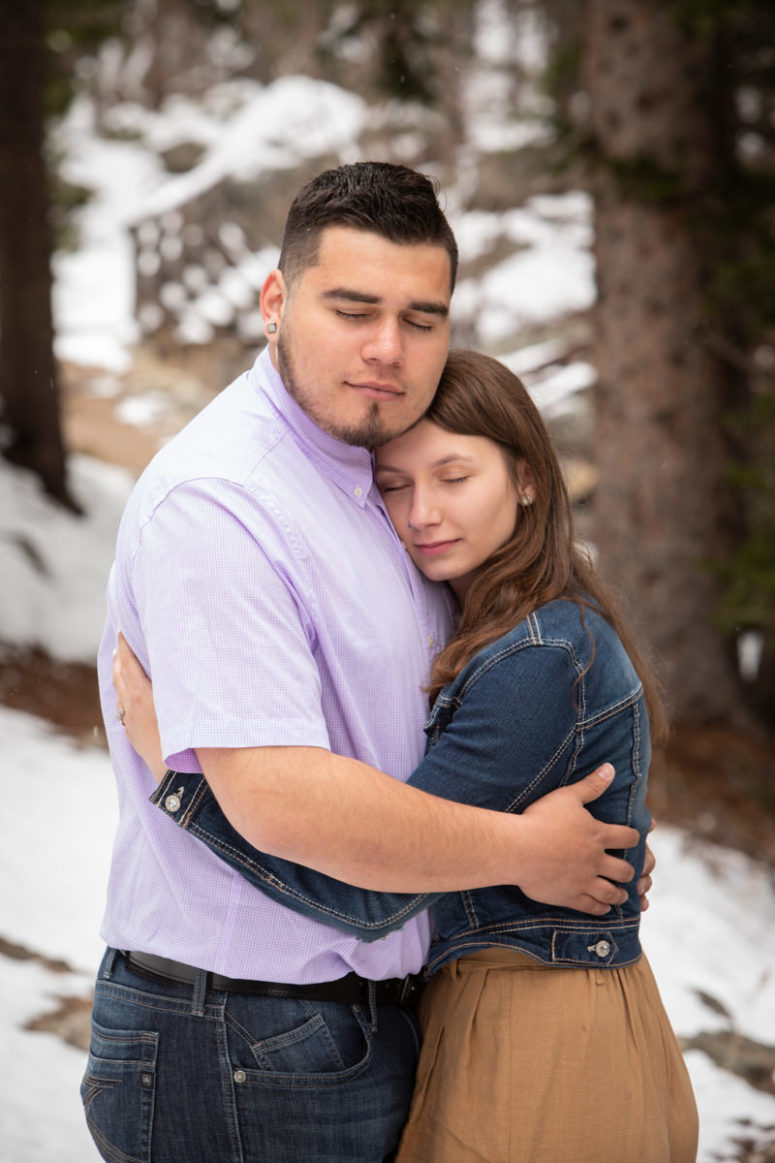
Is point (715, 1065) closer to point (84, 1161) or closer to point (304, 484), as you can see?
point (84, 1161)

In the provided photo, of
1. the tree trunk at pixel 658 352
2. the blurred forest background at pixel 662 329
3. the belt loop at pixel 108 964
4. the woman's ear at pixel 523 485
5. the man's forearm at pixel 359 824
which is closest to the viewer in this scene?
the man's forearm at pixel 359 824

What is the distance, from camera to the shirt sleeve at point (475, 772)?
1.95m

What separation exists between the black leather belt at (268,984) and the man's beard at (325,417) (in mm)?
974

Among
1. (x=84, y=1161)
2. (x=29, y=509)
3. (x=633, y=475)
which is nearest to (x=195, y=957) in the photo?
(x=84, y=1161)

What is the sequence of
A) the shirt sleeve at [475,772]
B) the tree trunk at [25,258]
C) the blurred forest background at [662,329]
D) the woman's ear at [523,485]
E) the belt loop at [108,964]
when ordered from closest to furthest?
the shirt sleeve at [475,772] → the belt loop at [108,964] → the woman's ear at [523,485] → the blurred forest background at [662,329] → the tree trunk at [25,258]

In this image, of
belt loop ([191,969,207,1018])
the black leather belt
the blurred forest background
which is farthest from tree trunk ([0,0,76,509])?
belt loop ([191,969,207,1018])

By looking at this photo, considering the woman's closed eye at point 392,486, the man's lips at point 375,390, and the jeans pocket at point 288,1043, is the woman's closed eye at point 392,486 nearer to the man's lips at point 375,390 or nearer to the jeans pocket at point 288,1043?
the man's lips at point 375,390

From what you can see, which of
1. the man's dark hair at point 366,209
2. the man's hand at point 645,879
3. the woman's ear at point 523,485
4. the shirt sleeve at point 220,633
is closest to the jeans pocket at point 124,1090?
the shirt sleeve at point 220,633

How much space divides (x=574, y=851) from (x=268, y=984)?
1.93 feet

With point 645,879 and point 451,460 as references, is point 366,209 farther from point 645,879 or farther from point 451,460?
point 645,879

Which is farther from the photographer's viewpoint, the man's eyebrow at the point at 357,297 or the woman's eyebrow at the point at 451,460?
the woman's eyebrow at the point at 451,460

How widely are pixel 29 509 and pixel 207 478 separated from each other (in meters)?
7.69

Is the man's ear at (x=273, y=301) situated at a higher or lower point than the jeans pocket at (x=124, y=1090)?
higher

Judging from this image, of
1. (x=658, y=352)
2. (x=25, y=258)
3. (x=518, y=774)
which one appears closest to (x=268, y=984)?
(x=518, y=774)
